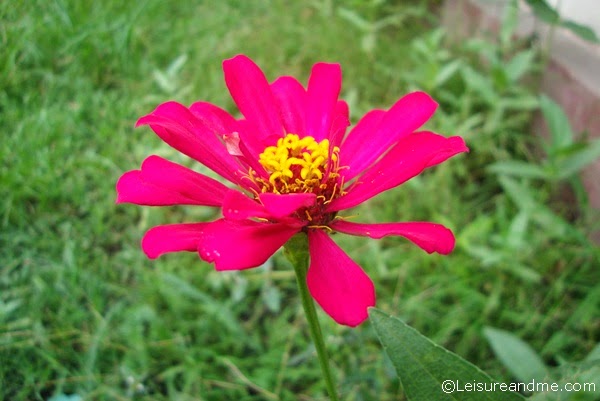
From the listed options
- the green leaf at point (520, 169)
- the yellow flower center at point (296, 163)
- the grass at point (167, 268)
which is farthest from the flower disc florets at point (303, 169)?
the green leaf at point (520, 169)

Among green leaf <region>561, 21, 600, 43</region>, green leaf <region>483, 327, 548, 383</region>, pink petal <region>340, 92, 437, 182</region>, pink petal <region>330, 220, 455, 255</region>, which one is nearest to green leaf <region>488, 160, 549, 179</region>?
green leaf <region>561, 21, 600, 43</region>

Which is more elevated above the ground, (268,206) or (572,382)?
(268,206)

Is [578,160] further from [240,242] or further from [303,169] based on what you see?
[240,242]

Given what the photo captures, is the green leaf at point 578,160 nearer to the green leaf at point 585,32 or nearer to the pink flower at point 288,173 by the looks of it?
the green leaf at point 585,32

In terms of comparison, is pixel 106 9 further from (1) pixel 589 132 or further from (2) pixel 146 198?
(1) pixel 589 132

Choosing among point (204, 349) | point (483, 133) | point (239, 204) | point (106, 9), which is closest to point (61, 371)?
point (204, 349)

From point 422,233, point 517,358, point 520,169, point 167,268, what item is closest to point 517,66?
point 520,169
